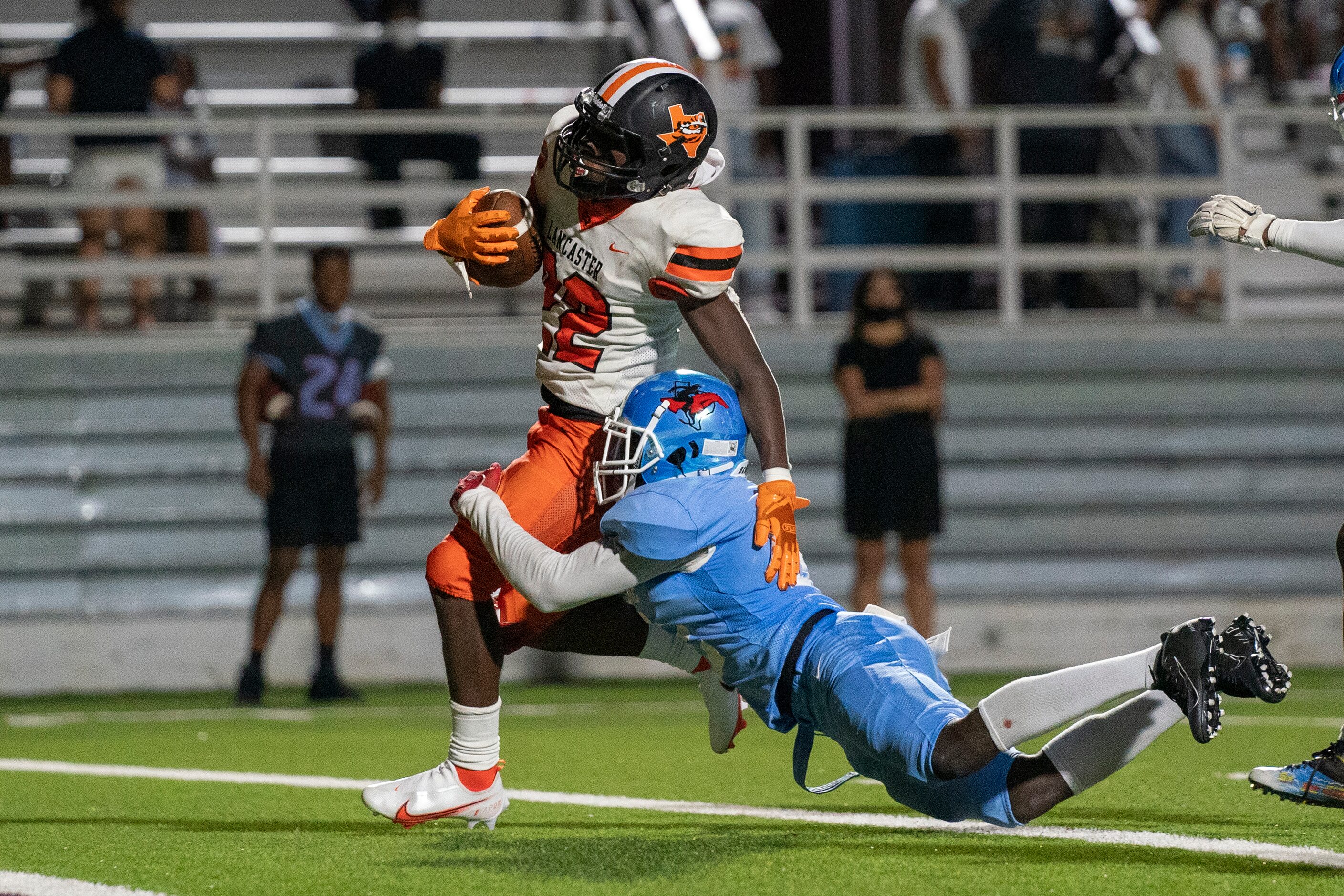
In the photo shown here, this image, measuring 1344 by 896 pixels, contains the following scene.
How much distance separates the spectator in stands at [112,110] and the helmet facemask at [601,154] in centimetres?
693

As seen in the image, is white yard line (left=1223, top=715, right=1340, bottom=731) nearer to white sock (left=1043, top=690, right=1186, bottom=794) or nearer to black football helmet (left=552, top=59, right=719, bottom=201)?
white sock (left=1043, top=690, right=1186, bottom=794)

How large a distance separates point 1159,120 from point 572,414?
7334 mm

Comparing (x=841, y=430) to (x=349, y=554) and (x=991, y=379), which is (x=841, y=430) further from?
(x=349, y=554)

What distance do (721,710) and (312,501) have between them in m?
4.75

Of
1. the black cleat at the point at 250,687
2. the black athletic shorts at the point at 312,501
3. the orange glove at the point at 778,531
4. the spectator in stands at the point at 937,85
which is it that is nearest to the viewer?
the orange glove at the point at 778,531

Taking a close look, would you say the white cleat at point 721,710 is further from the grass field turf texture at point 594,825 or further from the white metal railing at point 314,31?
the white metal railing at point 314,31

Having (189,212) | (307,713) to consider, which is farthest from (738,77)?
(307,713)

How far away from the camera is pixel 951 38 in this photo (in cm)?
1104

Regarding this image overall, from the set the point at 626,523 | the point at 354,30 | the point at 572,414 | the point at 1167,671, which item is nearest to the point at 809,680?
the point at 626,523

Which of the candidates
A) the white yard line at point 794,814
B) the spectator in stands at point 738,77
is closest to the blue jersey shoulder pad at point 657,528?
the white yard line at point 794,814

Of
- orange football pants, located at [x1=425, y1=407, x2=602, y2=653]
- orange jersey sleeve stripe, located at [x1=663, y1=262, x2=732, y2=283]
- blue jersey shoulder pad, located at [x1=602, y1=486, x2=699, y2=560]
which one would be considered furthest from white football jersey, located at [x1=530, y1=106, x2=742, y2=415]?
blue jersey shoulder pad, located at [x1=602, y1=486, x2=699, y2=560]

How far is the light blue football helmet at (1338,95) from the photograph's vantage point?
429 centimetres

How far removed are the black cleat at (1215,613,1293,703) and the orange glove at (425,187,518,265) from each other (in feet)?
6.41

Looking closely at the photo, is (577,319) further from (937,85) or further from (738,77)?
(738,77)
